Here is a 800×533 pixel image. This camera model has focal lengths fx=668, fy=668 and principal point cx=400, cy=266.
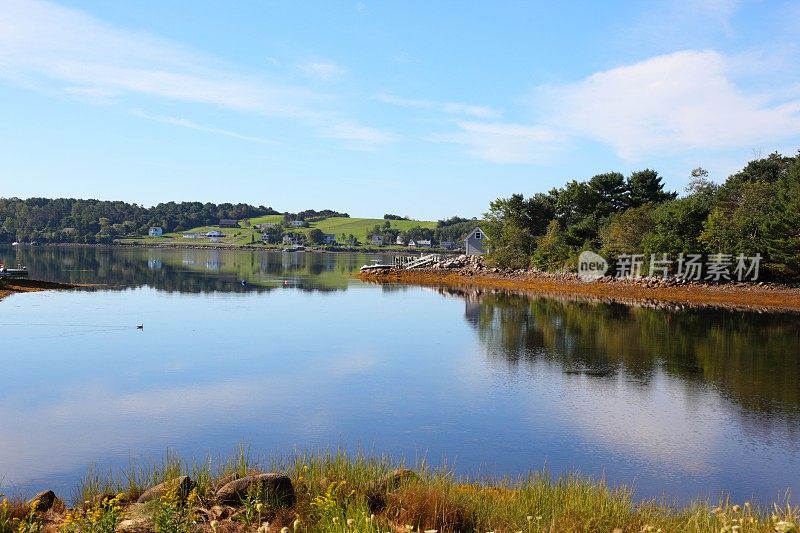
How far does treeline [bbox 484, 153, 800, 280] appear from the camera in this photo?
56656 mm

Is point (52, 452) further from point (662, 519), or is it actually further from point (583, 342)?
point (583, 342)

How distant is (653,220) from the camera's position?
217ft

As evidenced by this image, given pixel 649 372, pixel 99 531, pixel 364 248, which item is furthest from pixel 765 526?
pixel 364 248

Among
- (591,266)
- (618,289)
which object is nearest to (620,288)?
(618,289)

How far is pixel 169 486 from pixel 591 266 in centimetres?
6445

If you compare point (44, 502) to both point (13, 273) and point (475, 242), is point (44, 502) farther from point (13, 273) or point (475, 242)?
point (475, 242)

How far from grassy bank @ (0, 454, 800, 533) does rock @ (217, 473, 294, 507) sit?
0.09 ft

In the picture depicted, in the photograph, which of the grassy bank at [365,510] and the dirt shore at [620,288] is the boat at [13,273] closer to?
the dirt shore at [620,288]

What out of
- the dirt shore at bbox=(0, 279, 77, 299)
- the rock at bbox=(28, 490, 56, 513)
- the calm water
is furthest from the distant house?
the rock at bbox=(28, 490, 56, 513)

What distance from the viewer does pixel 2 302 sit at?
45.7m

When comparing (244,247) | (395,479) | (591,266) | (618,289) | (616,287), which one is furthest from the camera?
(244,247)

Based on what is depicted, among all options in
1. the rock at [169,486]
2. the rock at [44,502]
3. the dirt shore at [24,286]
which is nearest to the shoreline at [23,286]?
the dirt shore at [24,286]

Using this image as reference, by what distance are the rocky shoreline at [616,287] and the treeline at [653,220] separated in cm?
220

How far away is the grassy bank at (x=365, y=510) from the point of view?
8.68 metres
